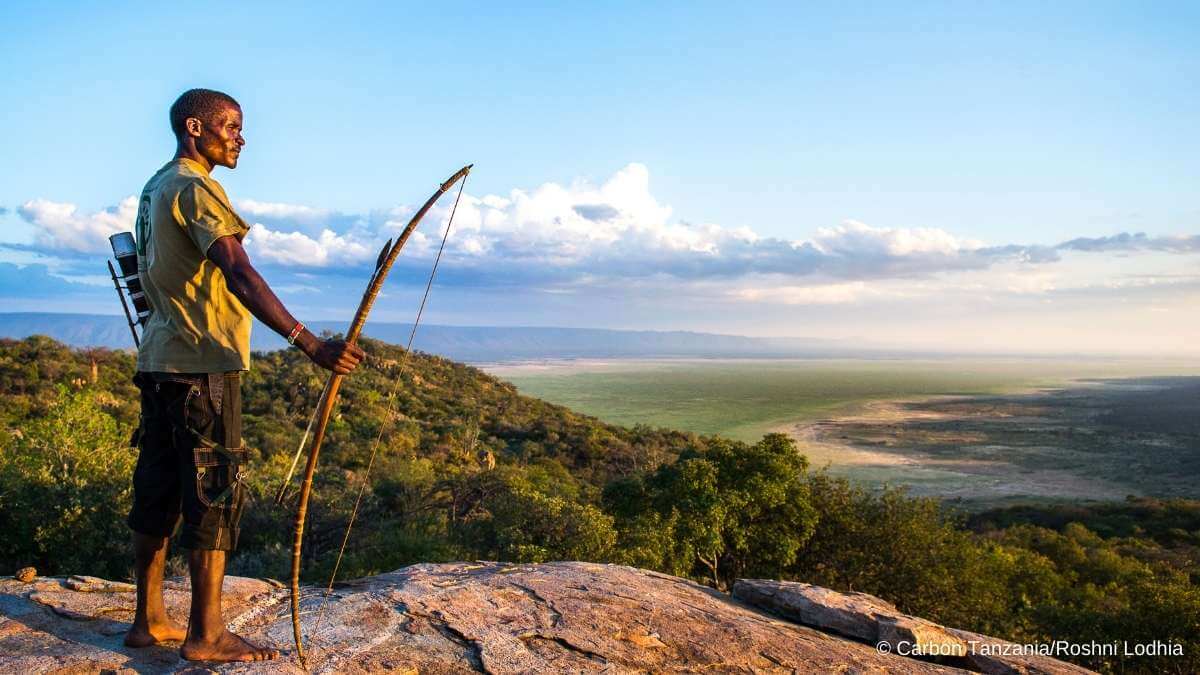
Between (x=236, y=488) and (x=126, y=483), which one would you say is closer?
(x=236, y=488)

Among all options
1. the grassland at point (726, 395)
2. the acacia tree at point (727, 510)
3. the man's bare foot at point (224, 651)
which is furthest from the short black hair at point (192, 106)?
the grassland at point (726, 395)

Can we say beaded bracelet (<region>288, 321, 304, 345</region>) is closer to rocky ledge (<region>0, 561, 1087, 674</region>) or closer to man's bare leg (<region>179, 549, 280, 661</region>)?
man's bare leg (<region>179, 549, 280, 661</region>)

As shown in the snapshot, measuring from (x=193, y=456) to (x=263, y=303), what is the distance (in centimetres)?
106

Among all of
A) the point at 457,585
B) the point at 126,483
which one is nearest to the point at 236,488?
the point at 457,585

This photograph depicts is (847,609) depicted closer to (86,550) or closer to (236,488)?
(236,488)

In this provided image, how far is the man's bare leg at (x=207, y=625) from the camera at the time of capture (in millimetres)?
3918

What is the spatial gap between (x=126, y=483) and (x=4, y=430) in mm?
9245

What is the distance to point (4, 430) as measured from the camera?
18.3 m

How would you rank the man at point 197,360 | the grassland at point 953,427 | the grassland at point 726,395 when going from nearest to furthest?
the man at point 197,360 → the grassland at point 953,427 → the grassland at point 726,395

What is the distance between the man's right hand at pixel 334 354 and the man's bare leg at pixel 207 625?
139 centimetres

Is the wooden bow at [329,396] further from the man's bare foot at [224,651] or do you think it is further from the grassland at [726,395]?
the grassland at [726,395]

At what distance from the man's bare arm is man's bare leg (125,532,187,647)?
1.76 m

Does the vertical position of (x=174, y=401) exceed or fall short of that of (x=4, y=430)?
it exceeds it

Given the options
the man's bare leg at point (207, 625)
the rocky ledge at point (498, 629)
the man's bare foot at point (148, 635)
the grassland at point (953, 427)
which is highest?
the man's bare leg at point (207, 625)
